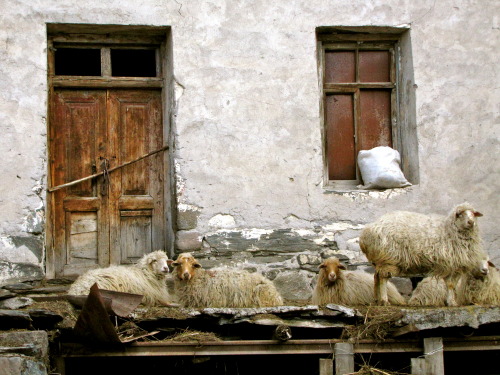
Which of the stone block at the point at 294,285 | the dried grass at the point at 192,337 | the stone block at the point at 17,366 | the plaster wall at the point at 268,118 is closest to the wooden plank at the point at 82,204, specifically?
the plaster wall at the point at 268,118

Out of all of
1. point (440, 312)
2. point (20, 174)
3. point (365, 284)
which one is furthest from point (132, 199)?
point (440, 312)

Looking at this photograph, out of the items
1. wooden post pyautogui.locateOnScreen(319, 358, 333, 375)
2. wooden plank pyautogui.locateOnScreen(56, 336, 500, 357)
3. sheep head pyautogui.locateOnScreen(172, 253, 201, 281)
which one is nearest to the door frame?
sheep head pyautogui.locateOnScreen(172, 253, 201, 281)

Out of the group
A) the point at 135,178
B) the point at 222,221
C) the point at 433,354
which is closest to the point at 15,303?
the point at 135,178

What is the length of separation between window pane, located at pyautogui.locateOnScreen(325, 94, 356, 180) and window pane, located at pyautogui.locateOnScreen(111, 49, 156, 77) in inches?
86.0

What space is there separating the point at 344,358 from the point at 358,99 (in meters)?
3.73

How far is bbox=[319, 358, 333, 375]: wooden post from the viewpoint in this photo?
346 inches

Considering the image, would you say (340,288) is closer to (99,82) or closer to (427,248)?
(427,248)

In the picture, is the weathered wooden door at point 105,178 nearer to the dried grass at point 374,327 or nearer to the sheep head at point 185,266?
the sheep head at point 185,266

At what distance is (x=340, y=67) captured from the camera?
1135 centimetres

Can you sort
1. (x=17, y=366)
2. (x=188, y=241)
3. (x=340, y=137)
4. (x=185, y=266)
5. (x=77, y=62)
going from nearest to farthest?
(x=17, y=366) < (x=185, y=266) < (x=188, y=241) < (x=77, y=62) < (x=340, y=137)

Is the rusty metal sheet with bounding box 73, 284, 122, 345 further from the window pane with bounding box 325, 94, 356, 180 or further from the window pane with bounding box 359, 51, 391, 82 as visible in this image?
the window pane with bounding box 359, 51, 391, 82

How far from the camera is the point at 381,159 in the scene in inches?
431

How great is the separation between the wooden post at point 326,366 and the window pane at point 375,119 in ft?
10.9

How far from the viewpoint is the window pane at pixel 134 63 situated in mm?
11133
